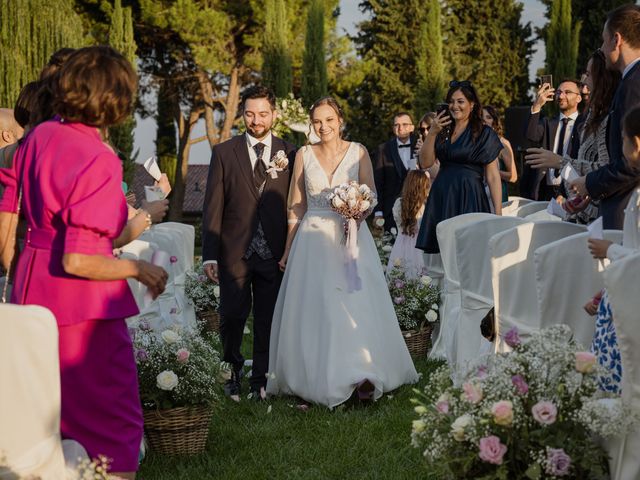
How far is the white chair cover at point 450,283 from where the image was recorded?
23.2 feet

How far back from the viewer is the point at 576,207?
499 centimetres

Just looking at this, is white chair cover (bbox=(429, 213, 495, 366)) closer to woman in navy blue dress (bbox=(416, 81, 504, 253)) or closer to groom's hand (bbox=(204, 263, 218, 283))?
woman in navy blue dress (bbox=(416, 81, 504, 253))

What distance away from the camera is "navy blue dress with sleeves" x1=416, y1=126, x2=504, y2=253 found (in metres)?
7.49

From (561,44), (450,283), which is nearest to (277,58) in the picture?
(561,44)

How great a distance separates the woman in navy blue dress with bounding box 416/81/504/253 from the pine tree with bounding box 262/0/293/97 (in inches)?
789

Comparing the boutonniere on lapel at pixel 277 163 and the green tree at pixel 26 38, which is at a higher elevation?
the green tree at pixel 26 38

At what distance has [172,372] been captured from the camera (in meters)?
4.92

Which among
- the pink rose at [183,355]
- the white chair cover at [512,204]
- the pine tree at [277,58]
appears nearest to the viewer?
the pink rose at [183,355]

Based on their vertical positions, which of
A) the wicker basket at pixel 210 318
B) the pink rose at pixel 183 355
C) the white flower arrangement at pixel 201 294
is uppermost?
the pink rose at pixel 183 355

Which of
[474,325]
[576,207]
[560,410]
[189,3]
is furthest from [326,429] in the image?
[189,3]

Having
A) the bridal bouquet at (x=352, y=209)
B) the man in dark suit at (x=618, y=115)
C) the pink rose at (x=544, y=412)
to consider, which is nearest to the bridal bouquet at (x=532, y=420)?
the pink rose at (x=544, y=412)

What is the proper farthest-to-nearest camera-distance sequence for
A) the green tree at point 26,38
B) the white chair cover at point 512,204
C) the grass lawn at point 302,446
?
the green tree at point 26,38 < the white chair cover at point 512,204 < the grass lawn at point 302,446

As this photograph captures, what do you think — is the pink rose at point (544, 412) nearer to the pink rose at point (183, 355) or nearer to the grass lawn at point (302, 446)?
the grass lawn at point (302, 446)

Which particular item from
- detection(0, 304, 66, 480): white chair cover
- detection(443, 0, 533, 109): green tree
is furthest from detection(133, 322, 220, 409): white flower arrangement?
detection(443, 0, 533, 109): green tree
